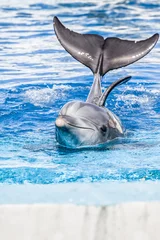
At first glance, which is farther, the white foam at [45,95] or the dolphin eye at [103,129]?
the white foam at [45,95]

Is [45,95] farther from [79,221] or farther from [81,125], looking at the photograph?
[79,221]

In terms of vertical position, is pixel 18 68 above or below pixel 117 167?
below

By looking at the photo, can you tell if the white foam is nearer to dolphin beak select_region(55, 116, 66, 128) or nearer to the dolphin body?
the dolphin body

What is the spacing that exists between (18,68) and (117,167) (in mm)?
5453

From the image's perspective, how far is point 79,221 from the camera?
2.65 m

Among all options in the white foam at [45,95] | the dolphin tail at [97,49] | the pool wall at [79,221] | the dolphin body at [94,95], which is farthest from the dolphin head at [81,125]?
the pool wall at [79,221]

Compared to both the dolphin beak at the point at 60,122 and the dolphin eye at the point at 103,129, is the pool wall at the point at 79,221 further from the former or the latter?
the dolphin eye at the point at 103,129

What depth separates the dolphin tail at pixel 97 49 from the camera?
6.04 meters

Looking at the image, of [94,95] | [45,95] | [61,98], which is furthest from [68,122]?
[45,95]

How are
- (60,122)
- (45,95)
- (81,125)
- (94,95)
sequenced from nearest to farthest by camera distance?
(60,122)
(81,125)
(94,95)
(45,95)

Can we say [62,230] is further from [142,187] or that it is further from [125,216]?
[142,187]

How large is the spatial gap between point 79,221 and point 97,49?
3.64 meters

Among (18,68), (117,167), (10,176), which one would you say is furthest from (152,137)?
(18,68)

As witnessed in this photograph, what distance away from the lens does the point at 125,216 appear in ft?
8.66
